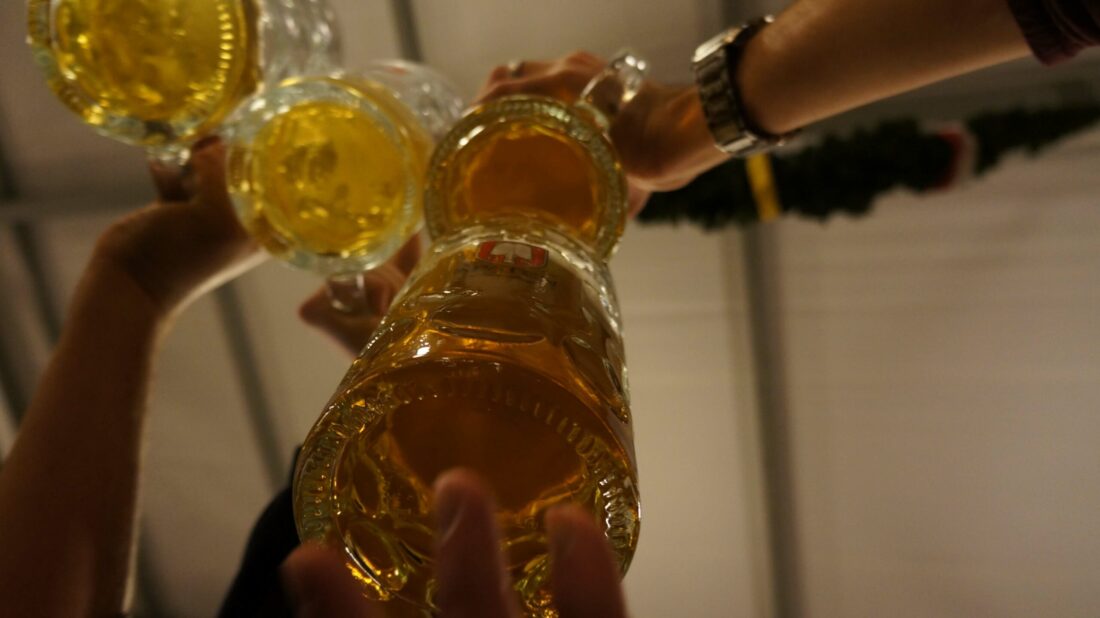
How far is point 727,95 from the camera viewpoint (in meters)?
0.55

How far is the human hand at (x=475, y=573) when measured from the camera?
0.21 meters

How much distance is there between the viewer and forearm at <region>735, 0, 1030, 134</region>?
A: 421mm

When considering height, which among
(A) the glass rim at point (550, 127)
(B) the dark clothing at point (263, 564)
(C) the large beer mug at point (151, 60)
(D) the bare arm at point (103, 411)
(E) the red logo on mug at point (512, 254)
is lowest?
(B) the dark clothing at point (263, 564)

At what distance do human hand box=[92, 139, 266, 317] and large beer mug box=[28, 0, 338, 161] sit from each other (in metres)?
0.16

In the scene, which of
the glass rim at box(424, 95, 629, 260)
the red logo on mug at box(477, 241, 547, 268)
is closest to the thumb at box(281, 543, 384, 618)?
the red logo on mug at box(477, 241, 547, 268)

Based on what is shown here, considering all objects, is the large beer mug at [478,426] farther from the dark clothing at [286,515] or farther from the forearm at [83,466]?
the forearm at [83,466]

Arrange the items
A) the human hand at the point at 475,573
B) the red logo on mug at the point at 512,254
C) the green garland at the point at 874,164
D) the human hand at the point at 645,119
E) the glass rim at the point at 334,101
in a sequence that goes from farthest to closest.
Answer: the green garland at the point at 874,164, the human hand at the point at 645,119, the glass rim at the point at 334,101, the red logo on mug at the point at 512,254, the human hand at the point at 475,573

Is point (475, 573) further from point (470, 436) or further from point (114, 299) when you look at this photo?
point (114, 299)

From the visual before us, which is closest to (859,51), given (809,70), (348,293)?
(809,70)

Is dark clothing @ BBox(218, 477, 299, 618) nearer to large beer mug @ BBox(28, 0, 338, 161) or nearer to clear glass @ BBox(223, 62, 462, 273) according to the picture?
clear glass @ BBox(223, 62, 462, 273)

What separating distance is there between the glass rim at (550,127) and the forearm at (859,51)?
0.14 meters

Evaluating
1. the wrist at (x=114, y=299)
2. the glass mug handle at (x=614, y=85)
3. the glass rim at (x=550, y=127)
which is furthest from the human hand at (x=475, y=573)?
the wrist at (x=114, y=299)

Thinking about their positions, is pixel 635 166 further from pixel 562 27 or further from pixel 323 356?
pixel 323 356

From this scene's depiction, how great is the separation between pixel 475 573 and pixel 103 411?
56 centimetres
